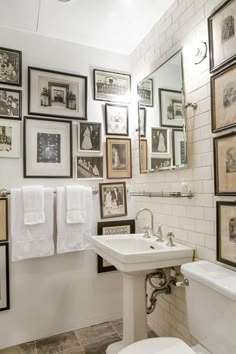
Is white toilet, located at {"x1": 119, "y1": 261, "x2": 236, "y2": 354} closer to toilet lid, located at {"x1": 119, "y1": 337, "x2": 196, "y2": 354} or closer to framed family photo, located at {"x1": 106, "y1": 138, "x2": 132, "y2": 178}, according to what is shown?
toilet lid, located at {"x1": 119, "y1": 337, "x2": 196, "y2": 354}

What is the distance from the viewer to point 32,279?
6.77ft

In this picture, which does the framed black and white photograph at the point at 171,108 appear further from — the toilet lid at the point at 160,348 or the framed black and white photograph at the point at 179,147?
the toilet lid at the point at 160,348

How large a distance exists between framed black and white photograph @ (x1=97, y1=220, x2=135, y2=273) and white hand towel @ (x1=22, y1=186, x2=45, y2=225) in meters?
0.56

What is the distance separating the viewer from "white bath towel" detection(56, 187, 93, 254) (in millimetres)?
2076

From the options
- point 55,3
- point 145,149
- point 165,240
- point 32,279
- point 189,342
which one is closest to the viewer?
point 189,342

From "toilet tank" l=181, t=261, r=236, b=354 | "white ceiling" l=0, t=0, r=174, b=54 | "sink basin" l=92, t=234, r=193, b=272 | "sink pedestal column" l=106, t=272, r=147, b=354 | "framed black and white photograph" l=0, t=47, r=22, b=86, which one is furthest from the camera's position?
"framed black and white photograph" l=0, t=47, r=22, b=86

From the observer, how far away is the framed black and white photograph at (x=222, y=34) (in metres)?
1.34

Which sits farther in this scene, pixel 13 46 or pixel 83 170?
pixel 83 170

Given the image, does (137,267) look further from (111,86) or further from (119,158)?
(111,86)

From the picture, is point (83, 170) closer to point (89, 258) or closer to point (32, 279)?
point (89, 258)

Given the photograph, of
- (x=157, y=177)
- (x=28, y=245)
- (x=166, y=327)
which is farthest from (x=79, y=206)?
(x=166, y=327)

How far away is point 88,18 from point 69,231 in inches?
66.4

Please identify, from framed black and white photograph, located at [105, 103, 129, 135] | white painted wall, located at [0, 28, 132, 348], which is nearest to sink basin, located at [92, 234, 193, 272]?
white painted wall, located at [0, 28, 132, 348]

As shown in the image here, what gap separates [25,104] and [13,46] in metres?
0.48
